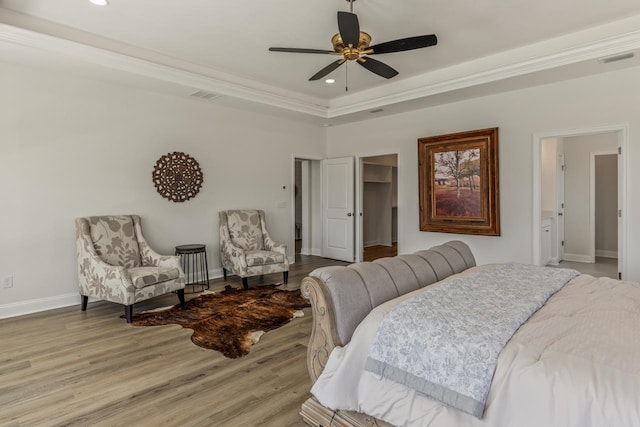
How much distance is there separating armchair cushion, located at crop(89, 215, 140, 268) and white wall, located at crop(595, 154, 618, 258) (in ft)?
27.2

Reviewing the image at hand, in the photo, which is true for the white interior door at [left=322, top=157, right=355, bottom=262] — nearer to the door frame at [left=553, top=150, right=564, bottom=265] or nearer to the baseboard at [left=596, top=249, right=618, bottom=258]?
the door frame at [left=553, top=150, right=564, bottom=265]

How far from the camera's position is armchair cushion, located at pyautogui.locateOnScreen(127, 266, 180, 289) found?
3664mm

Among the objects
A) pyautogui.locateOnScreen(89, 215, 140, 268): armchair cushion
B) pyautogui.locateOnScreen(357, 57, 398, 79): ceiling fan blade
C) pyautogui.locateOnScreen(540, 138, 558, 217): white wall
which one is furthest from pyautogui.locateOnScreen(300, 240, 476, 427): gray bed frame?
pyautogui.locateOnScreen(540, 138, 558, 217): white wall

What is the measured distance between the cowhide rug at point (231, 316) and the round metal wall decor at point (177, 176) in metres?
1.53

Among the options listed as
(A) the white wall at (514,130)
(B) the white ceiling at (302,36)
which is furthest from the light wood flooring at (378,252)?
(B) the white ceiling at (302,36)

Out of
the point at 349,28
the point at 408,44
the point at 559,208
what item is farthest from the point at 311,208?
the point at 349,28

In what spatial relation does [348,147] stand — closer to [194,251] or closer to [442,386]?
[194,251]

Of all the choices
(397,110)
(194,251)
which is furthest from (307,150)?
(194,251)

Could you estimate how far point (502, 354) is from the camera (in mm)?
1388

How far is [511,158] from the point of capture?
483 centimetres

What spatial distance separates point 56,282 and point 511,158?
5956mm

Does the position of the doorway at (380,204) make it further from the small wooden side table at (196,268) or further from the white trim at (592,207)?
the small wooden side table at (196,268)

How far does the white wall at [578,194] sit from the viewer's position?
6504 millimetres

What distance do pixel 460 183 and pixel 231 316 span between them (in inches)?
145
